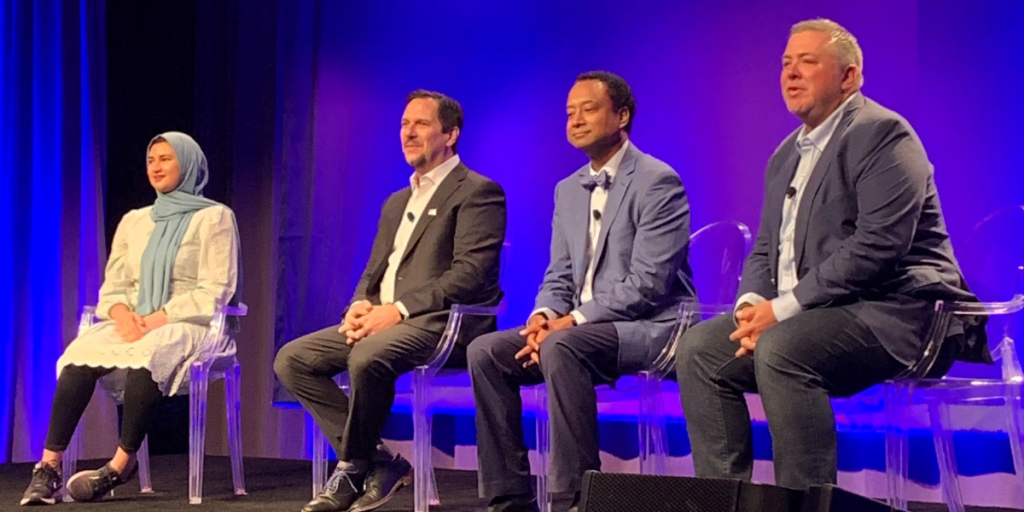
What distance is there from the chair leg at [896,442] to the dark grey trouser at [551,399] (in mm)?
719

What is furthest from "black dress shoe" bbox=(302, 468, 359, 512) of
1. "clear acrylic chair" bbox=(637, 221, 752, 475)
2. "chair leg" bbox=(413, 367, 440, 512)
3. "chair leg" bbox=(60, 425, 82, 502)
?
"chair leg" bbox=(60, 425, 82, 502)

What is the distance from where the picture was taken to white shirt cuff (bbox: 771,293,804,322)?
2.78 m

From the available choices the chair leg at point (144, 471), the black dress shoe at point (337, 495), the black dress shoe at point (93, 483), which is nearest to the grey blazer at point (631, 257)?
the black dress shoe at point (337, 495)

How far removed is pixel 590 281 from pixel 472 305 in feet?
1.33

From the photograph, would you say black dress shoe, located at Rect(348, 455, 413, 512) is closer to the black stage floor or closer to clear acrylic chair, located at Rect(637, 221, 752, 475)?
the black stage floor

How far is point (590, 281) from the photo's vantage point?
3.51 meters

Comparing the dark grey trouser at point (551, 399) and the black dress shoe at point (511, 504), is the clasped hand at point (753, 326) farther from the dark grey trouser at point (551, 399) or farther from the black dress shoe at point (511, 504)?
the black dress shoe at point (511, 504)

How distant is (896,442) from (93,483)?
8.01ft

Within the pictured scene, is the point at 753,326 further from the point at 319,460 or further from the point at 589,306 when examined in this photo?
the point at 319,460

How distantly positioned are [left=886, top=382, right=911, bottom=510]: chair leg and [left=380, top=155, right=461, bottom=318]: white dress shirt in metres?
1.64

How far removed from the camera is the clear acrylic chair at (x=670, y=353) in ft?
10.7

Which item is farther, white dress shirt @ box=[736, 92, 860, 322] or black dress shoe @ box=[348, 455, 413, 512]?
black dress shoe @ box=[348, 455, 413, 512]

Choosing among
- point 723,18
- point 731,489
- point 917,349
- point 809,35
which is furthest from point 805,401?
point 723,18

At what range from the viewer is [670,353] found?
327 cm
